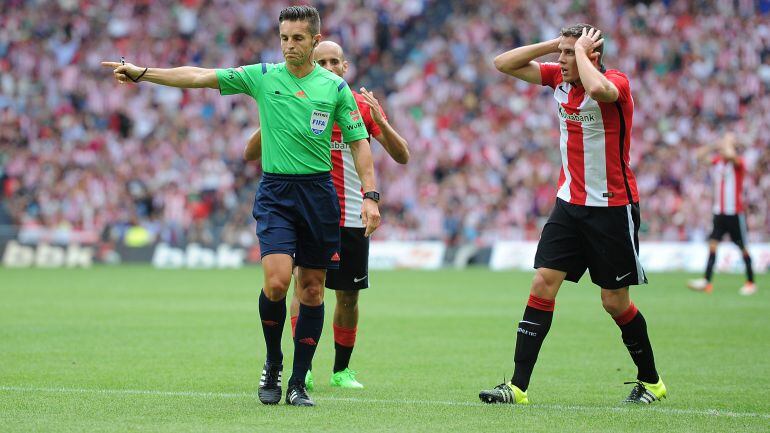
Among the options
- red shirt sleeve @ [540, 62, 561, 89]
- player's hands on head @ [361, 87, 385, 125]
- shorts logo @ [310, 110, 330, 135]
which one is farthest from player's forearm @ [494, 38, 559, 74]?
shorts logo @ [310, 110, 330, 135]

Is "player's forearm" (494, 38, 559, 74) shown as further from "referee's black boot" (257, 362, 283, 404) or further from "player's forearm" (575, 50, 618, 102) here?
"referee's black boot" (257, 362, 283, 404)

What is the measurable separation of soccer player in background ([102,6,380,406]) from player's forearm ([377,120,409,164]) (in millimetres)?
846

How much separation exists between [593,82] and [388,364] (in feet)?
12.6

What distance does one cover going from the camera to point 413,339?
1277 cm

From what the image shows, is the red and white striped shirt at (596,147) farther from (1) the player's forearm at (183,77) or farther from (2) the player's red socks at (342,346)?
(1) the player's forearm at (183,77)

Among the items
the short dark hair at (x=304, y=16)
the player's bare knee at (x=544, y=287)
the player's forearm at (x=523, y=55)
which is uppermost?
the short dark hair at (x=304, y=16)

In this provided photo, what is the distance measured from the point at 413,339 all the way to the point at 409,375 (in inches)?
124

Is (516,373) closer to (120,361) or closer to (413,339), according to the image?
(120,361)

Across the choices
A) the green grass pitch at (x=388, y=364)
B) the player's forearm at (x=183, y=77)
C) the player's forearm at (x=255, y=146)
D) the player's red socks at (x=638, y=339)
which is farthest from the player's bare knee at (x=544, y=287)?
the player's forearm at (x=183, y=77)

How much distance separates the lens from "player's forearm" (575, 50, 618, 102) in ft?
24.8

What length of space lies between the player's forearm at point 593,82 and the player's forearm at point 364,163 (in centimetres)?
147

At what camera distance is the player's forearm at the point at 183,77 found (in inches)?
299

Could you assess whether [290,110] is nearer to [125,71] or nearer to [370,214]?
[370,214]

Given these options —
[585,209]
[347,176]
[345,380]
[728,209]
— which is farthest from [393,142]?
[728,209]
